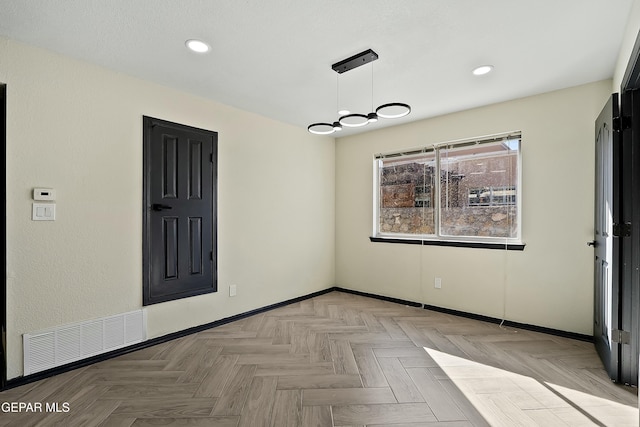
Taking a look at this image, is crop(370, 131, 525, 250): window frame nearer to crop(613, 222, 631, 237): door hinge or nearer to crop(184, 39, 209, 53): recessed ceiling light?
crop(613, 222, 631, 237): door hinge

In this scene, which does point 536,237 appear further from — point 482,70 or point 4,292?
point 4,292

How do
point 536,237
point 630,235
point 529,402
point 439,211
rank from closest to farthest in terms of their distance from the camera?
point 529,402
point 630,235
point 536,237
point 439,211

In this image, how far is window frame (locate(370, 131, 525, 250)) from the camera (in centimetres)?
349

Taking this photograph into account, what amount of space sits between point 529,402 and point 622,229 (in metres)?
1.34

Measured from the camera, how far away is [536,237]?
333 cm

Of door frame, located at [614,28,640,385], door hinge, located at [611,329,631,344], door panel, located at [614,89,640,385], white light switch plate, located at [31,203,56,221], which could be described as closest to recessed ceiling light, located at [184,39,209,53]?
white light switch plate, located at [31,203,56,221]

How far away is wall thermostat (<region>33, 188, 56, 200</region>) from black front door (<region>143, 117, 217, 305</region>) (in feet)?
2.21

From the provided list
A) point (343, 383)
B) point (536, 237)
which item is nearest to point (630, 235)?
point (536, 237)

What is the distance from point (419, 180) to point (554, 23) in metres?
2.39

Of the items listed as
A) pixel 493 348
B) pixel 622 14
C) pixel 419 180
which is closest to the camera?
pixel 622 14

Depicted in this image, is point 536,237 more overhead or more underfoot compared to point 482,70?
more underfoot

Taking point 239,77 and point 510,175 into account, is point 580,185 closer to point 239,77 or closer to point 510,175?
point 510,175

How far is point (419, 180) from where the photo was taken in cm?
436

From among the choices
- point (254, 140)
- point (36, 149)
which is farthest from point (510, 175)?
point (36, 149)
